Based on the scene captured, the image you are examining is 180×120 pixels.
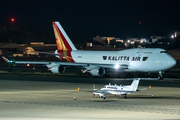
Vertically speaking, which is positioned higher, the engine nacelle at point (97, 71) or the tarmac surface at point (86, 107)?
the engine nacelle at point (97, 71)

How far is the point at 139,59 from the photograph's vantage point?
49.2m

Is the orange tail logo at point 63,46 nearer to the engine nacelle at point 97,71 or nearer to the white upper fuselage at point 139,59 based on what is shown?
the white upper fuselage at point 139,59

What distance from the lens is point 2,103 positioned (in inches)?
923

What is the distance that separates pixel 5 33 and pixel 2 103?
168 meters

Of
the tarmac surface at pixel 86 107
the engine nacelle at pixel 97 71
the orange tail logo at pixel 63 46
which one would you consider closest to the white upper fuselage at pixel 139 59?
the engine nacelle at pixel 97 71

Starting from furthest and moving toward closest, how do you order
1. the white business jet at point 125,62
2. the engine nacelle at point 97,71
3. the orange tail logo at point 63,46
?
the orange tail logo at point 63,46, the engine nacelle at point 97,71, the white business jet at point 125,62

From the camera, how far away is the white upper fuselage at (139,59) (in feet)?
156

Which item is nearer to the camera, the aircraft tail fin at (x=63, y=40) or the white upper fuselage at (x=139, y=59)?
the white upper fuselage at (x=139, y=59)

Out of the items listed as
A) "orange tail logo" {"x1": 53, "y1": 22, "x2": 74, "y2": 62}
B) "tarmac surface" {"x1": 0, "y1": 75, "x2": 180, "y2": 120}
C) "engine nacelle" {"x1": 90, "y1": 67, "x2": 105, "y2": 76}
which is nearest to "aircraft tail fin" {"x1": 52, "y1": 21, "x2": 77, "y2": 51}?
"orange tail logo" {"x1": 53, "y1": 22, "x2": 74, "y2": 62}

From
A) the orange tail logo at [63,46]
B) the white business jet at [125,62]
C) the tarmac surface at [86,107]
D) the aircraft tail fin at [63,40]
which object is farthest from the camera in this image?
the aircraft tail fin at [63,40]

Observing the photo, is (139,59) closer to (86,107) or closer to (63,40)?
(63,40)

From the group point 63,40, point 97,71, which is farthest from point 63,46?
point 97,71

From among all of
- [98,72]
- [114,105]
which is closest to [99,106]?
[114,105]

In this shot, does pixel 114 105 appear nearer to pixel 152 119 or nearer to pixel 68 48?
pixel 152 119
